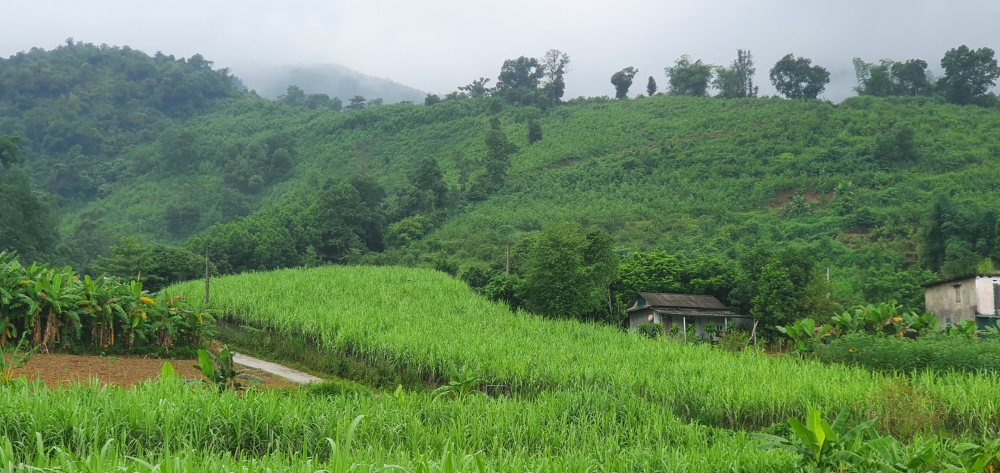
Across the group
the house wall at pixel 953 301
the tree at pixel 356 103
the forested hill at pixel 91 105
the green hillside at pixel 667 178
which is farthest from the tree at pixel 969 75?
the forested hill at pixel 91 105

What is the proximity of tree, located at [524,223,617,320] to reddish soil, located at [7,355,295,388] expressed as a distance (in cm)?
1057

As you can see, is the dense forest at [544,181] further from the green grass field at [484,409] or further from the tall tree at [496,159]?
the green grass field at [484,409]

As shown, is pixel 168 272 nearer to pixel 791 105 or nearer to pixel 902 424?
pixel 902 424

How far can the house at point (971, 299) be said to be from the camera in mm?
22141

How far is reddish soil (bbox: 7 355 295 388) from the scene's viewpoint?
1035cm

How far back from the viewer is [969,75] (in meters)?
63.8

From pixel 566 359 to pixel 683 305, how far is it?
11229 mm

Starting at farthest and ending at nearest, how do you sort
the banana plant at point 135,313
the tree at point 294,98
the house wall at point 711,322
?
the tree at point 294,98 → the house wall at point 711,322 → the banana plant at point 135,313

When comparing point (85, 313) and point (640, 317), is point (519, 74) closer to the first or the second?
point (640, 317)

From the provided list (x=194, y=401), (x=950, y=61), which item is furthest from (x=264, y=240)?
(x=950, y=61)

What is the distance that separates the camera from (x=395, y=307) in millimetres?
20281

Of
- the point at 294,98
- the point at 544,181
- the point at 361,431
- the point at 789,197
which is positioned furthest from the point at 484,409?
the point at 294,98

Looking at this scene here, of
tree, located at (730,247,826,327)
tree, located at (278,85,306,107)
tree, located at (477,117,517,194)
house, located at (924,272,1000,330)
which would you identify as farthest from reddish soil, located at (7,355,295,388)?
tree, located at (278,85,306,107)

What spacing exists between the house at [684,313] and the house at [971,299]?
593cm
